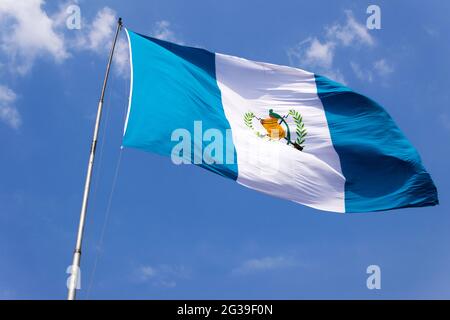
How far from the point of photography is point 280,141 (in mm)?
17578

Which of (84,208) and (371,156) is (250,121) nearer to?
(371,156)

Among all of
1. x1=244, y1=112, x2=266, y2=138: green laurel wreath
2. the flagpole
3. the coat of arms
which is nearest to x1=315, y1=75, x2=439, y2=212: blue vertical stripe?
the coat of arms

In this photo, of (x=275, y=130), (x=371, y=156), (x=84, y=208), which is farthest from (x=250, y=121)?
(x=84, y=208)

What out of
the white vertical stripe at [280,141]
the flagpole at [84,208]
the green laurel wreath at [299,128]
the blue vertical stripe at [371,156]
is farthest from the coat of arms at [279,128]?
the flagpole at [84,208]

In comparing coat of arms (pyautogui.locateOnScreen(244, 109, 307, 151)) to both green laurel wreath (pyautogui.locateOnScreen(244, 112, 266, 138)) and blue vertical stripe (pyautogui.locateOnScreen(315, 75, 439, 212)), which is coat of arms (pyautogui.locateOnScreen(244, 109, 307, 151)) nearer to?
green laurel wreath (pyautogui.locateOnScreen(244, 112, 266, 138))

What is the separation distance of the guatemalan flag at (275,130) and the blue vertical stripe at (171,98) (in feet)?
0.10

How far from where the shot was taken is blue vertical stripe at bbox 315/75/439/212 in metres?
17.1

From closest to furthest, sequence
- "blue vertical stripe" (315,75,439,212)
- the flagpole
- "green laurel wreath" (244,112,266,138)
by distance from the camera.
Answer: the flagpole
"blue vertical stripe" (315,75,439,212)
"green laurel wreath" (244,112,266,138)

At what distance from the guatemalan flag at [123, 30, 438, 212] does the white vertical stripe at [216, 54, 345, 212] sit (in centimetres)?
3

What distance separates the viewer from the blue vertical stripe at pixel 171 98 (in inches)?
574

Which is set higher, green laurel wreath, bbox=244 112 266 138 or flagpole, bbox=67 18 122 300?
green laurel wreath, bbox=244 112 266 138

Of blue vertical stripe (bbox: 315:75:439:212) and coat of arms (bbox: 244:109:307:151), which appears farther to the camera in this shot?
coat of arms (bbox: 244:109:307:151)
